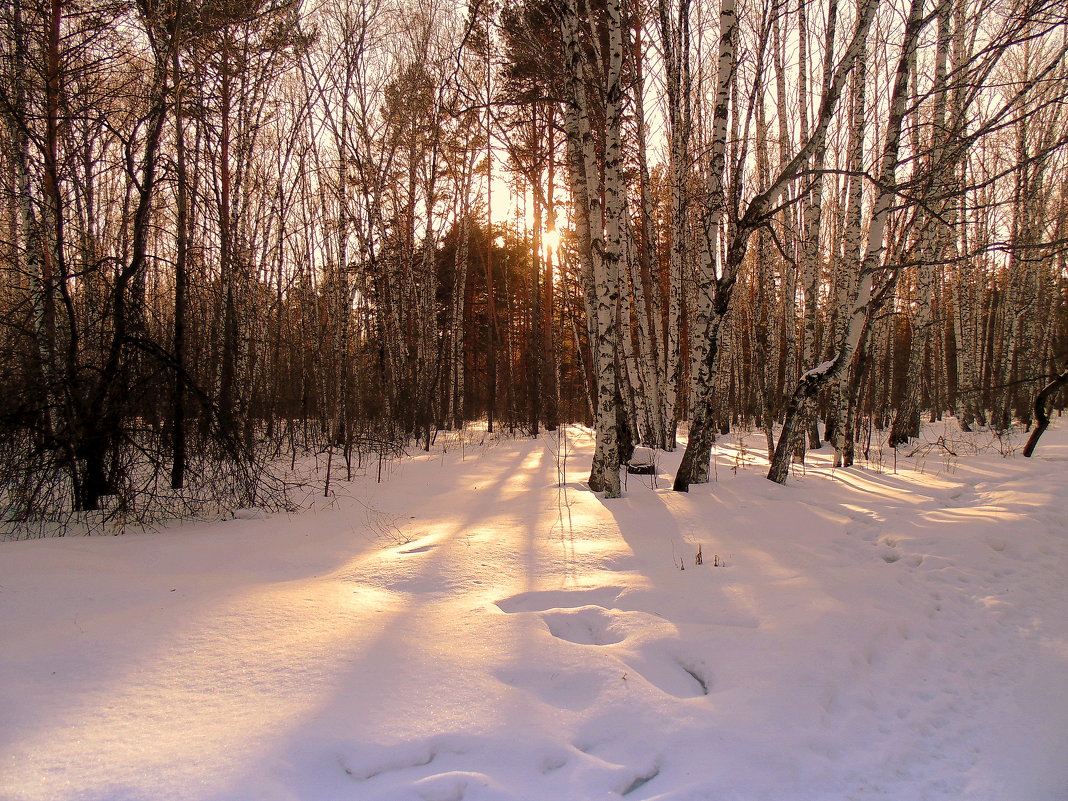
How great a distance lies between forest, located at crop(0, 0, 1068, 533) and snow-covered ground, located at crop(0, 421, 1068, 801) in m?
1.35

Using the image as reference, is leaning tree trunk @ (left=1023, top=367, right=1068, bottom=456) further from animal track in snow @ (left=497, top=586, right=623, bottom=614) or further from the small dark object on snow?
animal track in snow @ (left=497, top=586, right=623, bottom=614)

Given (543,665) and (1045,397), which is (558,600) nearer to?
(543,665)

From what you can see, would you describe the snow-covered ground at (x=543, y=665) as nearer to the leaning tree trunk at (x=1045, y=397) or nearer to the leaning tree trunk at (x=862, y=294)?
the leaning tree trunk at (x=1045, y=397)

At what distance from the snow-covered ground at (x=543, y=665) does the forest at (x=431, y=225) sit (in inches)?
53.0

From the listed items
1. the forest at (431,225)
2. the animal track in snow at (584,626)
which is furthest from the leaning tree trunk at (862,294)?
the animal track in snow at (584,626)

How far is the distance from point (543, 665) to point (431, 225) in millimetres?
12860

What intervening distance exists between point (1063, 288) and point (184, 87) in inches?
1337

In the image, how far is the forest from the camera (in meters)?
4.82

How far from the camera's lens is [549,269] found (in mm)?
15750

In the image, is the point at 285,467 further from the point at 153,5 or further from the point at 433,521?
the point at 153,5

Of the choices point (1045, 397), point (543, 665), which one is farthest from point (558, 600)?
point (1045, 397)

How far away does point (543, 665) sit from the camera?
2.44 meters

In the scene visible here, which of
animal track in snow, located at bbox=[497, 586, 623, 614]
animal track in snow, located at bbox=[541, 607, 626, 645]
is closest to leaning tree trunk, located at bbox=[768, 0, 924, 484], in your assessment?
animal track in snow, located at bbox=[497, 586, 623, 614]

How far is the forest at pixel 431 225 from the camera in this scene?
15.8ft
